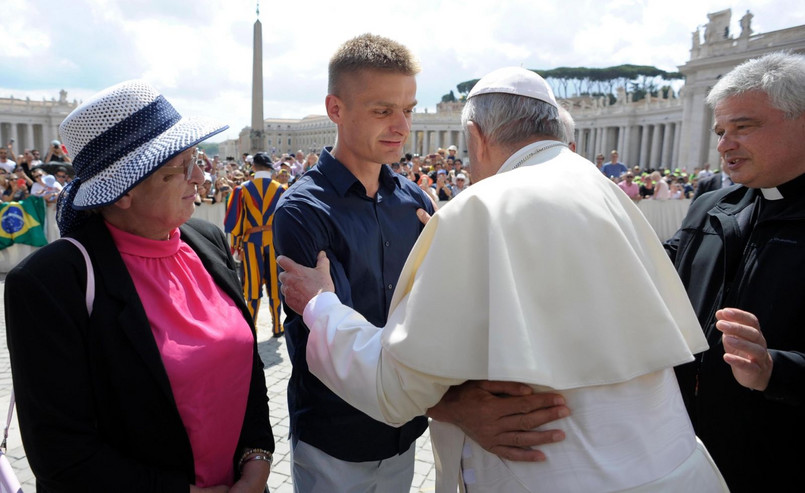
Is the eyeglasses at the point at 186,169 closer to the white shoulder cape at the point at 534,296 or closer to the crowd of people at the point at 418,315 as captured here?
the crowd of people at the point at 418,315

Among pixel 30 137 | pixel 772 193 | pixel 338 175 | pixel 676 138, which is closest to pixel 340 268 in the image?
pixel 338 175

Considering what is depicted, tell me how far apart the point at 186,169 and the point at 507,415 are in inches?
53.3

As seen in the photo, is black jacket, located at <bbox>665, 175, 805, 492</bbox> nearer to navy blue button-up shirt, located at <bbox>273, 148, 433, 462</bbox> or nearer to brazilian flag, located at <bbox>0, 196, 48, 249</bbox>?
navy blue button-up shirt, located at <bbox>273, 148, 433, 462</bbox>

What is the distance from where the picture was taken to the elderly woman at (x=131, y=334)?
1518 mm

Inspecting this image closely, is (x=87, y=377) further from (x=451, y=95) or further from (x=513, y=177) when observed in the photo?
(x=451, y=95)

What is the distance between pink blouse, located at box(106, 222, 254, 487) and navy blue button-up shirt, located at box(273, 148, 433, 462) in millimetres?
276

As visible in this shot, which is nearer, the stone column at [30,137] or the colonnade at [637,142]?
the colonnade at [637,142]

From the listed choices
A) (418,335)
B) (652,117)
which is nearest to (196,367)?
(418,335)

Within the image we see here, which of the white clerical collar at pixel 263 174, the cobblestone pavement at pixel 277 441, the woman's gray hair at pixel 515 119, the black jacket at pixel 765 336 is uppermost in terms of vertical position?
the woman's gray hair at pixel 515 119

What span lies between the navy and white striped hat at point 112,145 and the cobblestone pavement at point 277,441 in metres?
2.82

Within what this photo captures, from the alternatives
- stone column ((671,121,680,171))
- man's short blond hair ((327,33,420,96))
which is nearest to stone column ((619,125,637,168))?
stone column ((671,121,680,171))

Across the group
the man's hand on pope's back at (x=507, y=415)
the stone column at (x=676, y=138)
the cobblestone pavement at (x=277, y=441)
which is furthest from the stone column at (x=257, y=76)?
the stone column at (x=676, y=138)

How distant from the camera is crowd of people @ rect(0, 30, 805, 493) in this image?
4.53 ft

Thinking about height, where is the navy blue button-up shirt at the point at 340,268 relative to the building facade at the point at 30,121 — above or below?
below
